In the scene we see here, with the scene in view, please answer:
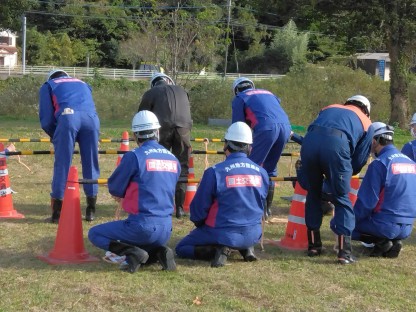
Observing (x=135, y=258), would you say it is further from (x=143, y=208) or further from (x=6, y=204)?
(x=6, y=204)

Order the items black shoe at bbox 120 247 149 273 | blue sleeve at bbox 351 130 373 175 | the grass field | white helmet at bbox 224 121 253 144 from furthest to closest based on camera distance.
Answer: blue sleeve at bbox 351 130 373 175, white helmet at bbox 224 121 253 144, black shoe at bbox 120 247 149 273, the grass field

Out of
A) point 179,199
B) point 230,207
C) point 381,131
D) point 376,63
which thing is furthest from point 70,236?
point 376,63

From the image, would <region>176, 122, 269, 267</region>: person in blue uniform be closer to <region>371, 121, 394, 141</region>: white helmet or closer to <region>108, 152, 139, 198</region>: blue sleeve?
<region>108, 152, 139, 198</region>: blue sleeve

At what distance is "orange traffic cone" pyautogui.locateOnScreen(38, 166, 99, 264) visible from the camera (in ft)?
21.2

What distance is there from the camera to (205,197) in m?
6.52

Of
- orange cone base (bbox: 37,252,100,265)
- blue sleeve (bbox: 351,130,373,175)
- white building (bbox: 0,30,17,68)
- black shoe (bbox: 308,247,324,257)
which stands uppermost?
white building (bbox: 0,30,17,68)

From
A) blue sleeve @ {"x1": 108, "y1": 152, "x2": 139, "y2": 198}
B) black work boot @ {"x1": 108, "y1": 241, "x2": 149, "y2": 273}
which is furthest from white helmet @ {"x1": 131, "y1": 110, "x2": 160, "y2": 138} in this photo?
black work boot @ {"x1": 108, "y1": 241, "x2": 149, "y2": 273}

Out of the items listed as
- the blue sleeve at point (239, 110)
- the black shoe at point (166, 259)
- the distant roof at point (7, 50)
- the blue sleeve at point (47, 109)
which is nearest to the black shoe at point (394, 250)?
the black shoe at point (166, 259)

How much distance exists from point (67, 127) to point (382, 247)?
3.90 metres

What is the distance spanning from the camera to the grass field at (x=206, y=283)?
528 centimetres

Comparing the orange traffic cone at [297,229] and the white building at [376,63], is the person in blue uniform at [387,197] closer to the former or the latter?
the orange traffic cone at [297,229]

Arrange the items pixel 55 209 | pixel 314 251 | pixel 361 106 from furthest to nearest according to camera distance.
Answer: pixel 55 209 → pixel 361 106 → pixel 314 251

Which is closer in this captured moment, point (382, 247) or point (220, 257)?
point (220, 257)

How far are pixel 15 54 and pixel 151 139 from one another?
178ft
